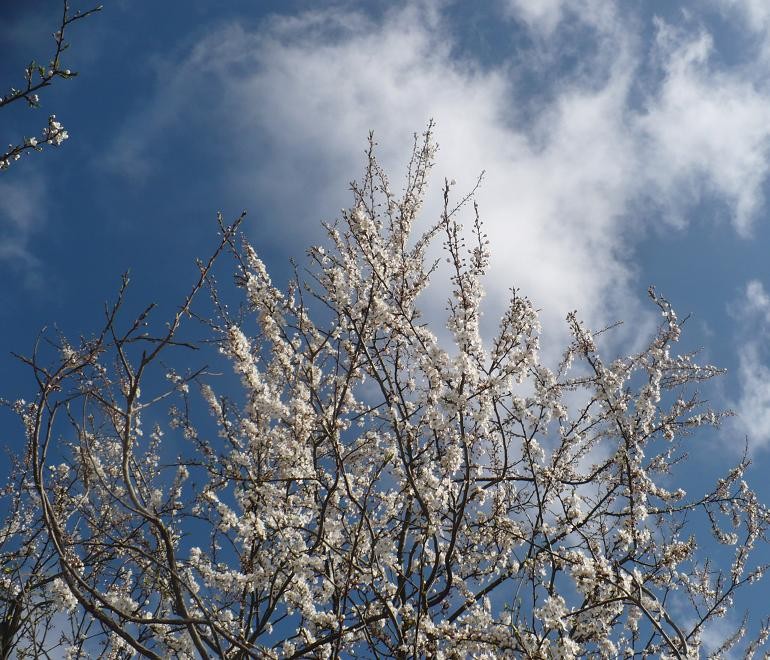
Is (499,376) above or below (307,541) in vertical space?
above

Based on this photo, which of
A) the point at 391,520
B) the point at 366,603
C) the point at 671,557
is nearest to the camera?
the point at 366,603

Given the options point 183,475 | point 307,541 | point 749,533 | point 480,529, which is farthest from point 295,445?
point 749,533

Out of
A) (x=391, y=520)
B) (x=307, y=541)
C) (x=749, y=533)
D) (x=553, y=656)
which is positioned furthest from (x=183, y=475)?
(x=749, y=533)

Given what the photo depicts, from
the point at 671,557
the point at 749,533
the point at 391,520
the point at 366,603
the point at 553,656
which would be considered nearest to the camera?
the point at 553,656

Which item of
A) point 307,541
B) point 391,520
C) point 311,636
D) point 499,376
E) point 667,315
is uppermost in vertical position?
point 667,315

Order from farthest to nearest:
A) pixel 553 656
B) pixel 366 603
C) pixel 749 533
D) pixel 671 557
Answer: pixel 749 533, pixel 671 557, pixel 366 603, pixel 553 656

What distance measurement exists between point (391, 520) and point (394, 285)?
2.30 m

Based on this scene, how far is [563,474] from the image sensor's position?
5805 millimetres

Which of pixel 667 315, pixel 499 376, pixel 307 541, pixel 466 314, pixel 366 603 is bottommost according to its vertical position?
pixel 366 603

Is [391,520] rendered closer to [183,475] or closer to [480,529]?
[480,529]

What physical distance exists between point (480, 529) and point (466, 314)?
2.05m

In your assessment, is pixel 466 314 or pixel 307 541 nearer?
pixel 466 314

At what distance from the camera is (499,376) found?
16.1 feet

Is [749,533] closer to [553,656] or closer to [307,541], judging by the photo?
[553,656]
